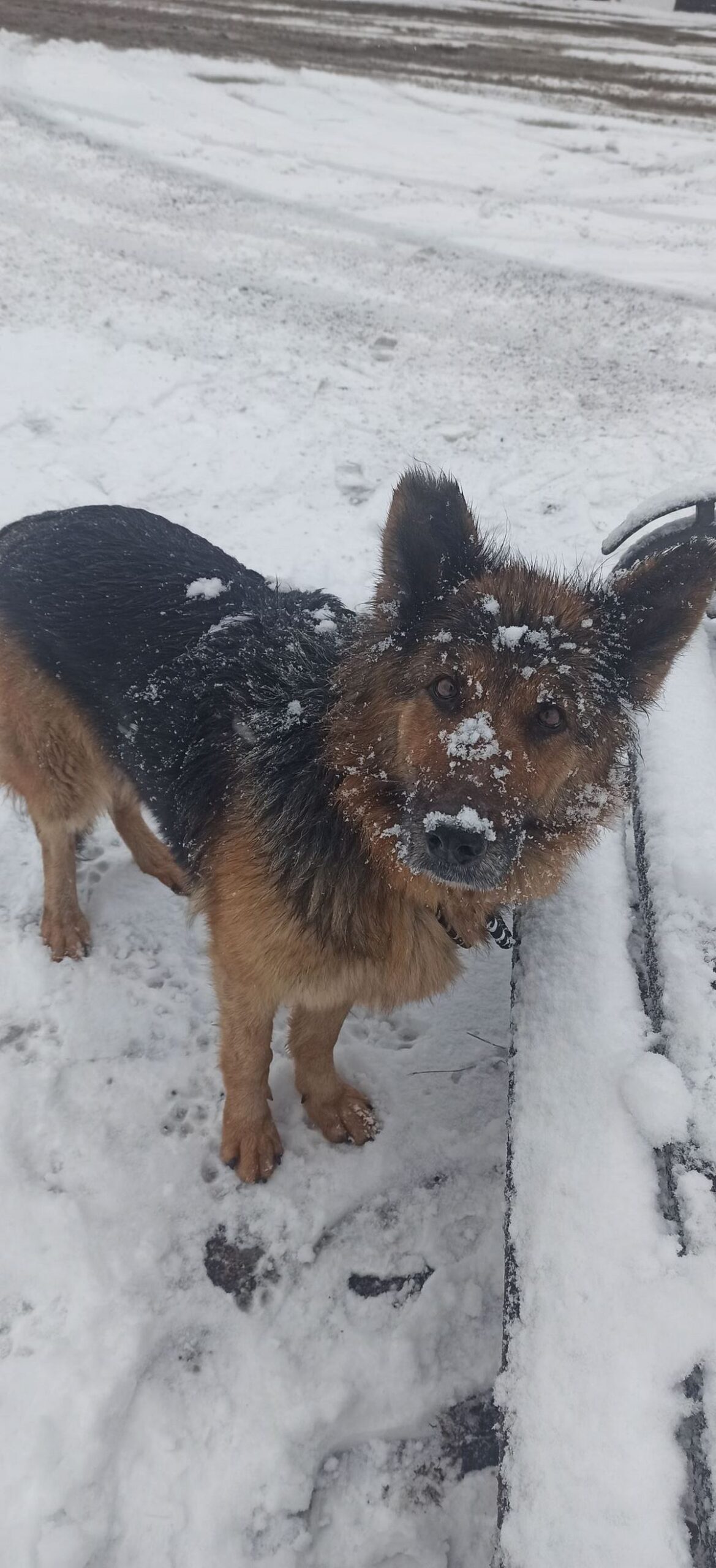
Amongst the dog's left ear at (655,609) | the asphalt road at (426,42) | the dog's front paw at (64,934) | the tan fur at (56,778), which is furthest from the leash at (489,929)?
the asphalt road at (426,42)

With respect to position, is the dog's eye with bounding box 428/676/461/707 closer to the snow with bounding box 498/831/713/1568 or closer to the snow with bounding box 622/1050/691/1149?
the snow with bounding box 498/831/713/1568

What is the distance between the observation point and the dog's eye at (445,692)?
2359 millimetres

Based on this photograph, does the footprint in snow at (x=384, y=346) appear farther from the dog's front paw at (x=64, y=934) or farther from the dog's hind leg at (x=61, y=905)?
the dog's front paw at (x=64, y=934)

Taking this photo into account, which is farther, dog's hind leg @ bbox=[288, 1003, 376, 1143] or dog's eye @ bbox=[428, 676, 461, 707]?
dog's hind leg @ bbox=[288, 1003, 376, 1143]

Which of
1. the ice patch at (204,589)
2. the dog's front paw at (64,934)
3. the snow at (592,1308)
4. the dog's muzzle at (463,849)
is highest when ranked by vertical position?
the ice patch at (204,589)

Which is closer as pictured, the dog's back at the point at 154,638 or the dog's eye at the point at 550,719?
the dog's eye at the point at 550,719

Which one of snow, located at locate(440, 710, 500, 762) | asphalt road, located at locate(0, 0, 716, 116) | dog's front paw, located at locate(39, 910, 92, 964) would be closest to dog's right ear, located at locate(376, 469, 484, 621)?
snow, located at locate(440, 710, 500, 762)

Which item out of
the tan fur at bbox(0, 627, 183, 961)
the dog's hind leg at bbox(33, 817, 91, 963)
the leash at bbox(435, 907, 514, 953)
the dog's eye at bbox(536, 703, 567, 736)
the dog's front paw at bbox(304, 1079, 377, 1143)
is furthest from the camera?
the dog's hind leg at bbox(33, 817, 91, 963)

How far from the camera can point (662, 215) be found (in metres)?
9.15

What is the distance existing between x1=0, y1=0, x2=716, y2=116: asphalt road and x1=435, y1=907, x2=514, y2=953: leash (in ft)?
42.4

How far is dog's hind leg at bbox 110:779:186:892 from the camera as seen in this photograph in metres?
3.97

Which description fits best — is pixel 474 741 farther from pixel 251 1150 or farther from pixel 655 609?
pixel 251 1150

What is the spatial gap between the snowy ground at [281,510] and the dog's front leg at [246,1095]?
10 cm

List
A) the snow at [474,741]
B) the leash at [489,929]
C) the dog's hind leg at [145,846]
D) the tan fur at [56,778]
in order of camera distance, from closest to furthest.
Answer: the snow at [474,741] → the leash at [489,929] → the tan fur at [56,778] → the dog's hind leg at [145,846]
